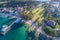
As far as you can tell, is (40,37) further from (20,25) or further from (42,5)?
(42,5)

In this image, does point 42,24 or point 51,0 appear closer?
point 42,24

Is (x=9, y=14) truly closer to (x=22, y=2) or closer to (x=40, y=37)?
(x=22, y=2)

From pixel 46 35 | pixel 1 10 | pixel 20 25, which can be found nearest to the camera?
pixel 46 35

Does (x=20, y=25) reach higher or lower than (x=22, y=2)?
lower

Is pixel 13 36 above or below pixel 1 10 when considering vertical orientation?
below

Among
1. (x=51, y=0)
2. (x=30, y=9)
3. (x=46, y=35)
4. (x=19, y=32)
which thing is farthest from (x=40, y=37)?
(x=51, y=0)

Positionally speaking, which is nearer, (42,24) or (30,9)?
(42,24)

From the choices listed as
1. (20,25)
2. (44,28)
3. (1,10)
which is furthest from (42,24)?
(1,10)

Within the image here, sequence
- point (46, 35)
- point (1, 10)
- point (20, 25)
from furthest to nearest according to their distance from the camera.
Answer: point (1, 10) < point (20, 25) < point (46, 35)
